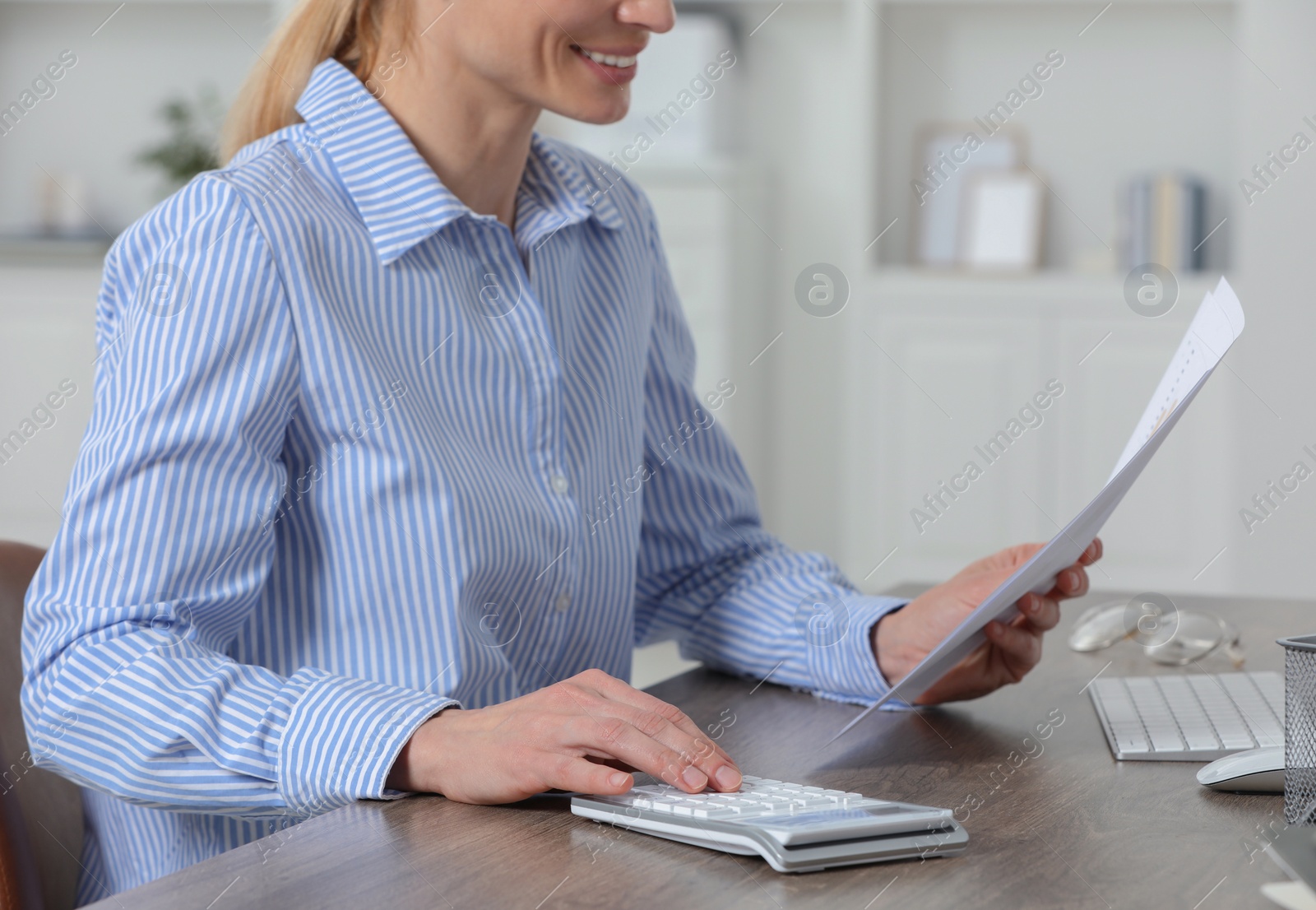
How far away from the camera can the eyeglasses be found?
1250 mm

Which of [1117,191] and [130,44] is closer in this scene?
[1117,191]

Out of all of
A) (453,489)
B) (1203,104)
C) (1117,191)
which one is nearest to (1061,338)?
(1117,191)

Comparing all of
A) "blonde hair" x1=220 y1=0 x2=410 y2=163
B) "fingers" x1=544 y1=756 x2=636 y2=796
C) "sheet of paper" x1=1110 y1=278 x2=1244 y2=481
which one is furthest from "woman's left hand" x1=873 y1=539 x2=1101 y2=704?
"blonde hair" x1=220 y1=0 x2=410 y2=163

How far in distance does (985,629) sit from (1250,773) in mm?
251

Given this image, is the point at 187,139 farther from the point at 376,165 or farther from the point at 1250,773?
the point at 1250,773

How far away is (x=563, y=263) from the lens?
1.25m

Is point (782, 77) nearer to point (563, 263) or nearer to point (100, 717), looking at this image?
point (563, 263)

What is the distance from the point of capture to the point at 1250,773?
83 cm

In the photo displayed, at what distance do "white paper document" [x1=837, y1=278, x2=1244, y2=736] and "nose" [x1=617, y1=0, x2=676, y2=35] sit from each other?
0.46 m

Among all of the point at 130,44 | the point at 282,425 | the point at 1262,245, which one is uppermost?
the point at 130,44

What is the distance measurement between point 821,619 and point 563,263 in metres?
0.39

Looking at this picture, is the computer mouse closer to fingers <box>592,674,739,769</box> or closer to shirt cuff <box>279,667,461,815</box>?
fingers <box>592,674,739,769</box>

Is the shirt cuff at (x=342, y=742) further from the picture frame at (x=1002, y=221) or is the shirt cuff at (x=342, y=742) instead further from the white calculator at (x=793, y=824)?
the picture frame at (x=1002, y=221)

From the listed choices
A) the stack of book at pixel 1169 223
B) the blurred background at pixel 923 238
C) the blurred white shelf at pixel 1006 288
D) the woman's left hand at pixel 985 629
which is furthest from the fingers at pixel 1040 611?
the stack of book at pixel 1169 223
